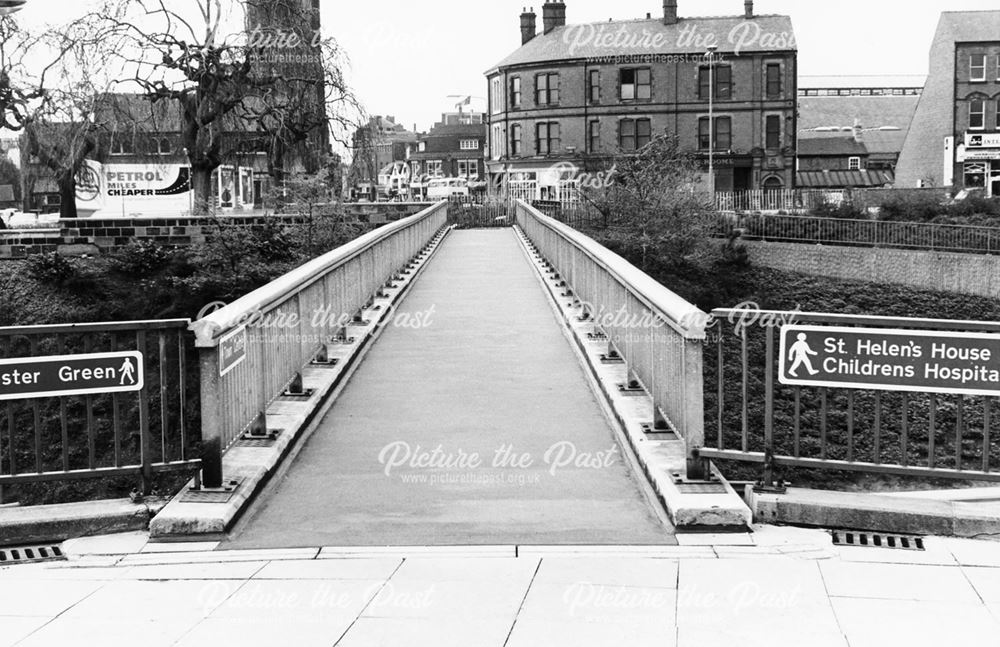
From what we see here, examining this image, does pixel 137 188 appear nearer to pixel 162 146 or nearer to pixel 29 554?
pixel 162 146

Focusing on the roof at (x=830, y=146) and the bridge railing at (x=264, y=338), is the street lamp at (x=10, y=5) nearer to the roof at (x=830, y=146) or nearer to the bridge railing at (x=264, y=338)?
the bridge railing at (x=264, y=338)

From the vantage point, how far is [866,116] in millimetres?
99938

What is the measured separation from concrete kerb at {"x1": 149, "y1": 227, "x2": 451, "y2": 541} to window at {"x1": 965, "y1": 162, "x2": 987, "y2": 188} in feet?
216

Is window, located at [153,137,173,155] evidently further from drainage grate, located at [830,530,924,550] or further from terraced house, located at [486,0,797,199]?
drainage grate, located at [830,530,924,550]

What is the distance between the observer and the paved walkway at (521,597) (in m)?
5.46

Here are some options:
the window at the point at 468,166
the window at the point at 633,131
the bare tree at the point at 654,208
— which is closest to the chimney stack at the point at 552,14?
the window at the point at 633,131

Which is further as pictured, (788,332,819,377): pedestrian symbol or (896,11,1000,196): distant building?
(896,11,1000,196): distant building

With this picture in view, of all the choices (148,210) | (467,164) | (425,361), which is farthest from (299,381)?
(467,164)

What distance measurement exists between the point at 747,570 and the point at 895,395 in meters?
24.4

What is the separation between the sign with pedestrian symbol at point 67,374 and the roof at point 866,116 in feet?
297

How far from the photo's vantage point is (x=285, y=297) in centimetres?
962

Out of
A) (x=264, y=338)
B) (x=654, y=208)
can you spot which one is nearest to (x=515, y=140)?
(x=654, y=208)

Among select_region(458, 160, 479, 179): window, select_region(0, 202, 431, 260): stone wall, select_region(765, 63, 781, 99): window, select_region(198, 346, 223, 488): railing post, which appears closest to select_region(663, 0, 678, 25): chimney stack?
select_region(765, 63, 781, 99): window

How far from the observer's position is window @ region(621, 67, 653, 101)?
74.1 m
